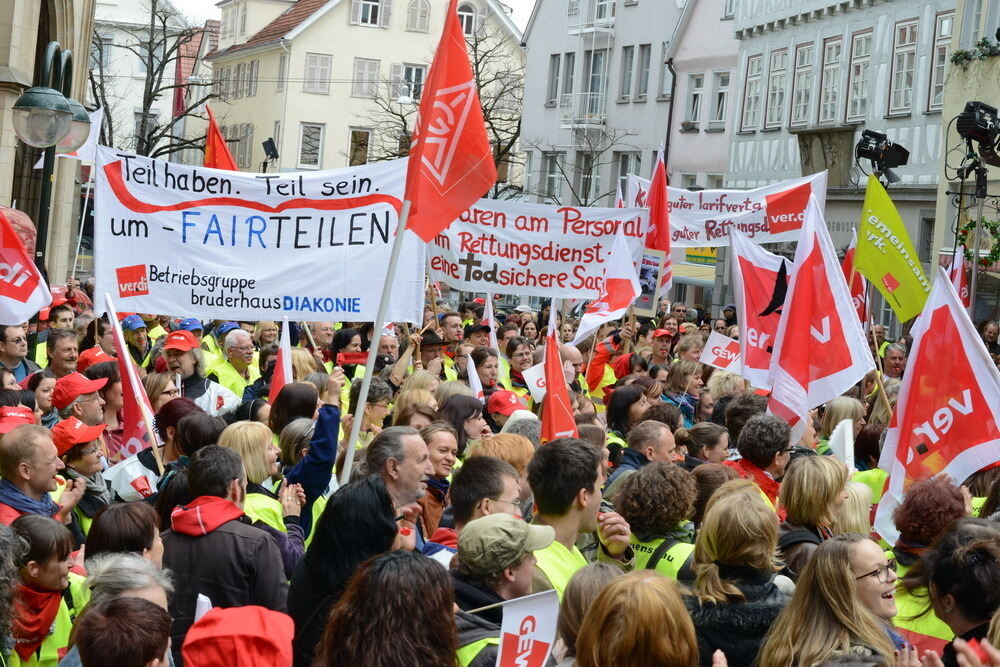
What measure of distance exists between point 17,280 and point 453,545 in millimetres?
5328

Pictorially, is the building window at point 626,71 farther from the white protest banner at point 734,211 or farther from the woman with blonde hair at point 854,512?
the woman with blonde hair at point 854,512

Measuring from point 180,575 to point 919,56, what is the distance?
26.6 meters

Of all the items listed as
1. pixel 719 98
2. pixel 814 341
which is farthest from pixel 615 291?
pixel 719 98

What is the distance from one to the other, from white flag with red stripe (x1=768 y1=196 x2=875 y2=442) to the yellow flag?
6.95ft

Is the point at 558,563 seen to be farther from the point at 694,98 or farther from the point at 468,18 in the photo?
the point at 468,18

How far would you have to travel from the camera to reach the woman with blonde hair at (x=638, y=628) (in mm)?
4000

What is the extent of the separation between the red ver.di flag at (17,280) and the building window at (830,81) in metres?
25.3

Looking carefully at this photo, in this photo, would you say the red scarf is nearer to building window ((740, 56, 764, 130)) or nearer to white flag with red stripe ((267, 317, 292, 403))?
white flag with red stripe ((267, 317, 292, 403))

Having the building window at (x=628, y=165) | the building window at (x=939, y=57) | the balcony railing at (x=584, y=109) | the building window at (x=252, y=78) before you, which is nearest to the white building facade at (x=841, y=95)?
the building window at (x=939, y=57)

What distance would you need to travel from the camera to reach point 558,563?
5.45 meters

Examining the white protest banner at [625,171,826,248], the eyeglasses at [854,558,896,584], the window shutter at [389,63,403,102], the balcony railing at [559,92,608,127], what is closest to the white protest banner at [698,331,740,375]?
the white protest banner at [625,171,826,248]

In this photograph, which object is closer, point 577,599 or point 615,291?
point 577,599

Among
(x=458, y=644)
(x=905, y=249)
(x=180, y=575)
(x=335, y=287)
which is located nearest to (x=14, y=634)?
(x=180, y=575)

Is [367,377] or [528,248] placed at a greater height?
[528,248]
